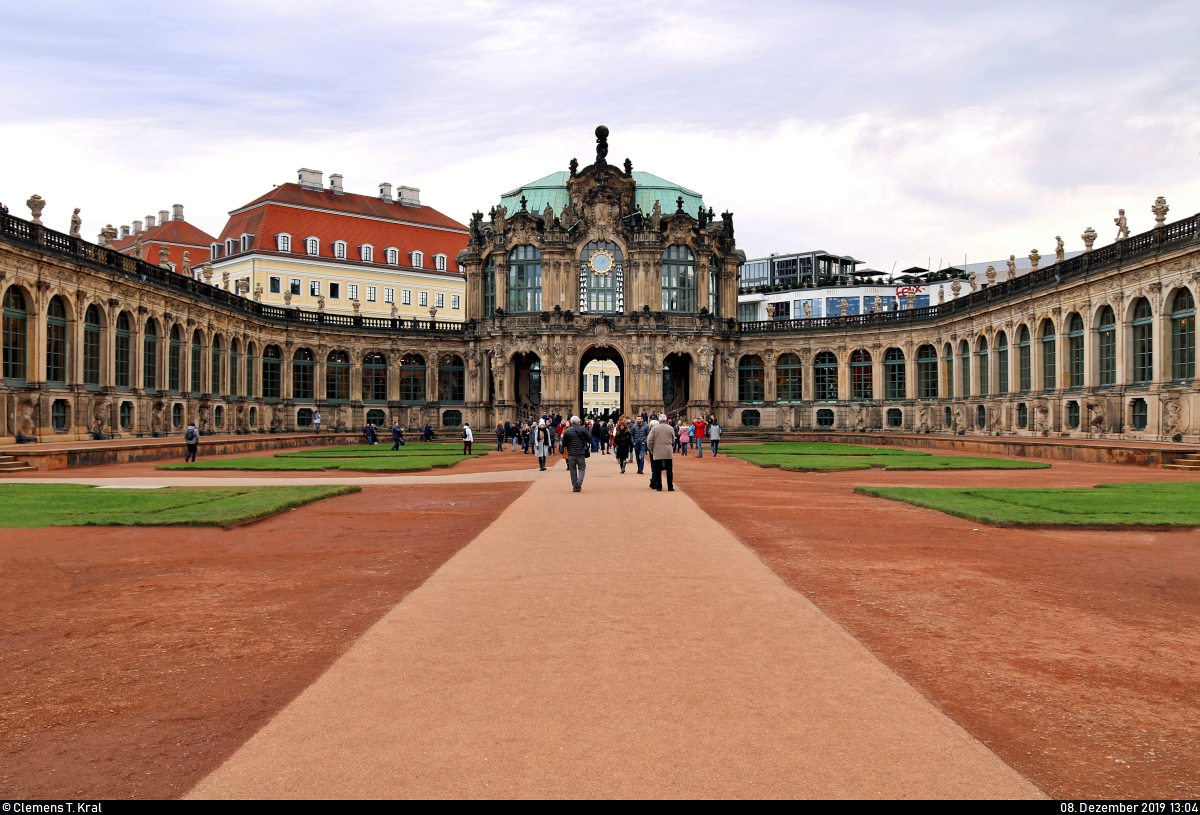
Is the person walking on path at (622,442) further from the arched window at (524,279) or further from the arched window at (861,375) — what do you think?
the arched window at (861,375)

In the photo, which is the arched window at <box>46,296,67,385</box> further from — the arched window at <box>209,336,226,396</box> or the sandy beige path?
the sandy beige path

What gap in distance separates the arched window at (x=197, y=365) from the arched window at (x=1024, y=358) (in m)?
51.1

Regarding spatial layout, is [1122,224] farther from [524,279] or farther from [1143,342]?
[524,279]

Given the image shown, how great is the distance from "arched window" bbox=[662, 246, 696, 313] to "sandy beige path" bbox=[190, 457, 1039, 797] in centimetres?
6063

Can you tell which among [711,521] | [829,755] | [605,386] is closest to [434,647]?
[829,755]

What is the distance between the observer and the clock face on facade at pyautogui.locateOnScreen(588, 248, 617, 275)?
69188mm

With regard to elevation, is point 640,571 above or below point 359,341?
below

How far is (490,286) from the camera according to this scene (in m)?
72.1

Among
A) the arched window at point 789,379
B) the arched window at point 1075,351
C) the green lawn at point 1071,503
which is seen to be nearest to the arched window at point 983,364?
the arched window at point 1075,351

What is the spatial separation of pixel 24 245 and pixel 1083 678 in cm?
4240

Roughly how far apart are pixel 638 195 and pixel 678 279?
31.7 ft
